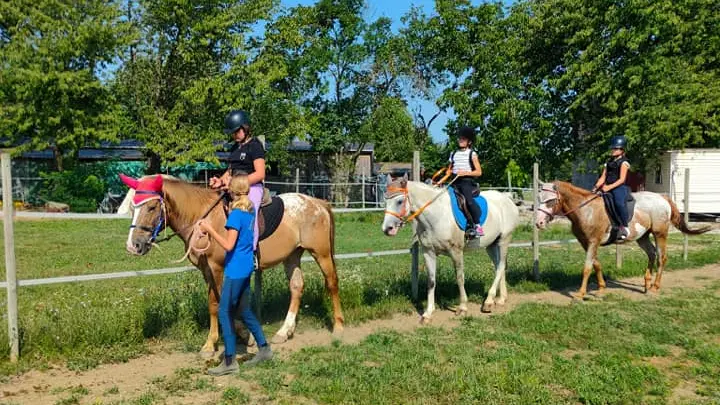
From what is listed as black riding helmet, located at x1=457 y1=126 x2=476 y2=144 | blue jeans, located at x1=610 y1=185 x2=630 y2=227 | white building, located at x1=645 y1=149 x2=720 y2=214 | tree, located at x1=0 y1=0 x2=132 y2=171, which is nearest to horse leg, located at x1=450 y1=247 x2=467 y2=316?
black riding helmet, located at x1=457 y1=126 x2=476 y2=144

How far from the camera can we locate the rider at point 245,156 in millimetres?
5945

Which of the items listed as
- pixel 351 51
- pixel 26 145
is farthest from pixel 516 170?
pixel 26 145

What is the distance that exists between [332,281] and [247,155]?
2165mm

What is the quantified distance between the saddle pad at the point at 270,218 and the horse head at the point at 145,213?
1128mm

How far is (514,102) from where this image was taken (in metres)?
28.1

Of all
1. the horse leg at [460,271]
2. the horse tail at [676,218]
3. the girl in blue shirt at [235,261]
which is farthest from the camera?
the horse tail at [676,218]

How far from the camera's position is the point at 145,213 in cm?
555

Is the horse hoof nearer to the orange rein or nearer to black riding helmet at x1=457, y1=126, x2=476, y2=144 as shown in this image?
the orange rein

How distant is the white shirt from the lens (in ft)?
26.5

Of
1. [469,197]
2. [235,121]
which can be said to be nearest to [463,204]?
[469,197]

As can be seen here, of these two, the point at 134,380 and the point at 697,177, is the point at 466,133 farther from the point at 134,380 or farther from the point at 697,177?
the point at 697,177

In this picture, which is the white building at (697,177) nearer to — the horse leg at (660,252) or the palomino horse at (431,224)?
the horse leg at (660,252)

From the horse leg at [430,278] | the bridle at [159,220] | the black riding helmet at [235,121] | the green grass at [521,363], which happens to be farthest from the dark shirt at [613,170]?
the bridle at [159,220]

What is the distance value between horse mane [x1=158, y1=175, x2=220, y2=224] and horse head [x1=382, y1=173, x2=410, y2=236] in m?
2.36
